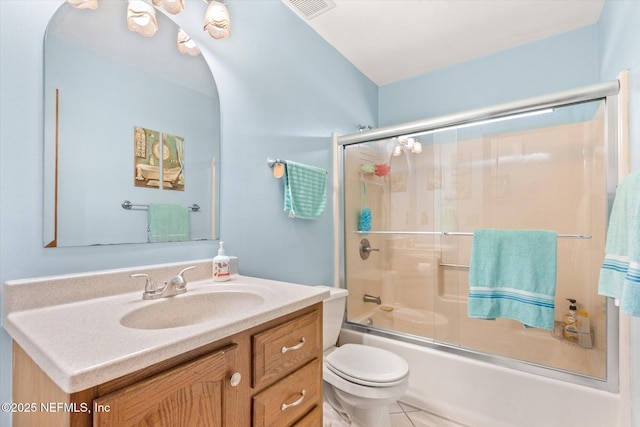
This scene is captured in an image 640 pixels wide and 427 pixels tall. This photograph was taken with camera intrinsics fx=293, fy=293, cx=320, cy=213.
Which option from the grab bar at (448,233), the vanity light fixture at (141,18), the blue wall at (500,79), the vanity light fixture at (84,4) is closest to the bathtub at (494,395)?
the grab bar at (448,233)

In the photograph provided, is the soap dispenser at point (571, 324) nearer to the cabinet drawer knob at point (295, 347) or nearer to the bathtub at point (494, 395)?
the bathtub at point (494, 395)

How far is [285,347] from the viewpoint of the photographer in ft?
2.92

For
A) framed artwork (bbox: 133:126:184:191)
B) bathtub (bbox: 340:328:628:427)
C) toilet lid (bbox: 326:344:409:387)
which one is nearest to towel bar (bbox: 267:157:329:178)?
framed artwork (bbox: 133:126:184:191)

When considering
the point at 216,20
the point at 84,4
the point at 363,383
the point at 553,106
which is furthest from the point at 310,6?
the point at 363,383

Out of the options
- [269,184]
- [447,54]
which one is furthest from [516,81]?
[269,184]

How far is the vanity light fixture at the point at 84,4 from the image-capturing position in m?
0.96

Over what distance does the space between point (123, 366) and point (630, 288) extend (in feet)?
4.29

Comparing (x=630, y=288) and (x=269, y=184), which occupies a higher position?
(x=269, y=184)

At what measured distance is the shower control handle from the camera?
2352mm

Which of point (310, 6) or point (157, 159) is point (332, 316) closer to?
point (157, 159)

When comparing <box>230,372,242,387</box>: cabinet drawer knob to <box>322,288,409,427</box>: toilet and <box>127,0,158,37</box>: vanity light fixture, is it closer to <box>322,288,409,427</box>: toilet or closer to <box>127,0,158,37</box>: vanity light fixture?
<box>322,288,409,427</box>: toilet

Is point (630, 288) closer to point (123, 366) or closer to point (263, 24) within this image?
point (123, 366)

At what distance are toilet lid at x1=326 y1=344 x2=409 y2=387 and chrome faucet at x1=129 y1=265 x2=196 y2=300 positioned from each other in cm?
89

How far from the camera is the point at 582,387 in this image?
144cm
